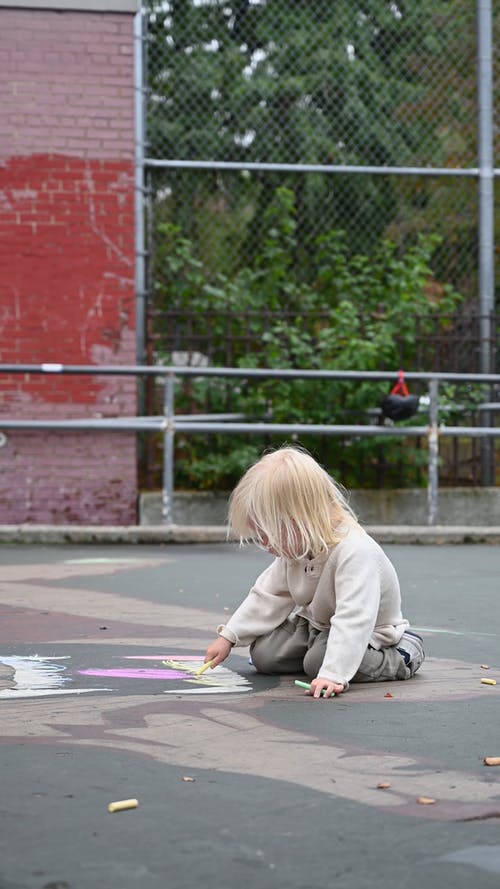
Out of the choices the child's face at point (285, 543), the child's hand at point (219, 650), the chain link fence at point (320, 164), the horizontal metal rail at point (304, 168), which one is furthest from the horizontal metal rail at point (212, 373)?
the child's face at point (285, 543)

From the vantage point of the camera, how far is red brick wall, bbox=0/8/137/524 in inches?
389

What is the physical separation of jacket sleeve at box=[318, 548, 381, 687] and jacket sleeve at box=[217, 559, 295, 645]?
0.81ft

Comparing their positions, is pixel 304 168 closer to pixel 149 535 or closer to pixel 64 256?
pixel 64 256

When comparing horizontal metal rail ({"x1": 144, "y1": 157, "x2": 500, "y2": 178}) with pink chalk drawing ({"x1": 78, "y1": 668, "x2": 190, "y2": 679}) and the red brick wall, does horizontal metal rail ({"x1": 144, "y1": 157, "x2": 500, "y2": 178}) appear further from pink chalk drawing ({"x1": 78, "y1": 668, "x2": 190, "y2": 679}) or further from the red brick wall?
pink chalk drawing ({"x1": 78, "y1": 668, "x2": 190, "y2": 679})

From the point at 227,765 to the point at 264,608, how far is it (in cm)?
116

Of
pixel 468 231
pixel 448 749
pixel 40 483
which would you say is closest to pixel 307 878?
pixel 448 749

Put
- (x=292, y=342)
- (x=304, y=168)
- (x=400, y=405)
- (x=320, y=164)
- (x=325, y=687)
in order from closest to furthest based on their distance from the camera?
(x=325, y=687)
(x=400, y=405)
(x=292, y=342)
(x=304, y=168)
(x=320, y=164)

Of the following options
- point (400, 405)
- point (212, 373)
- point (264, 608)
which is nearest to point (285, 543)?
point (264, 608)

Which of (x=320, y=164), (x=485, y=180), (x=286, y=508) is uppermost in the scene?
(x=320, y=164)

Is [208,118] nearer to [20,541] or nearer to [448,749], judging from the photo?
[20,541]

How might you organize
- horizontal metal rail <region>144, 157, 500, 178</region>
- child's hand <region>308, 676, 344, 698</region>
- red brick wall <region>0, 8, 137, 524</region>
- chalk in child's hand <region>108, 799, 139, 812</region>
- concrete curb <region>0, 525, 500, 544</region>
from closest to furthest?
chalk in child's hand <region>108, 799, 139, 812</region>, child's hand <region>308, 676, 344, 698</region>, concrete curb <region>0, 525, 500, 544</region>, red brick wall <region>0, 8, 137, 524</region>, horizontal metal rail <region>144, 157, 500, 178</region>

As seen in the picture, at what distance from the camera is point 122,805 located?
2.46 metres

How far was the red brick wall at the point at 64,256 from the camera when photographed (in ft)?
32.4

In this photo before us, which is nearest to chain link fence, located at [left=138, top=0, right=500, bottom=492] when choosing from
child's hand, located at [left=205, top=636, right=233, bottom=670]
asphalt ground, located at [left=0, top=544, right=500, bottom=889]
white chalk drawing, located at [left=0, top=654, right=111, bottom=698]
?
asphalt ground, located at [left=0, top=544, right=500, bottom=889]
